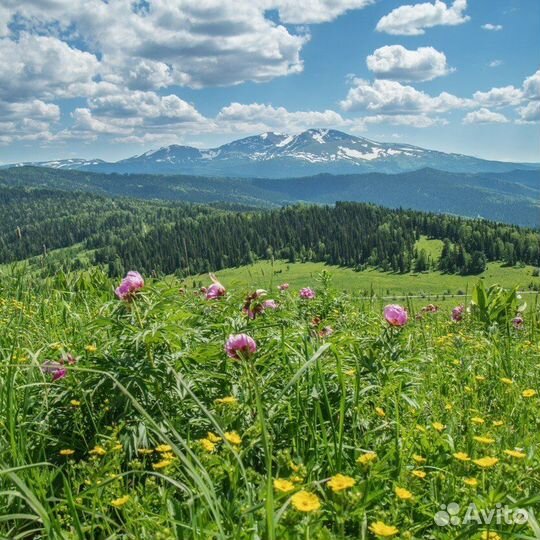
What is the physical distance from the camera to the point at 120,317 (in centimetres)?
407

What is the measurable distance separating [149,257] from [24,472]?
19117 cm

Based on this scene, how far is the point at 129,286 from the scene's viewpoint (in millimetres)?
3896

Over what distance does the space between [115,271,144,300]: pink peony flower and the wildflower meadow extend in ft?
0.04

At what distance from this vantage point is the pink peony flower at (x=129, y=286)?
3.89 m

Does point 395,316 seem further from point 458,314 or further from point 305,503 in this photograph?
point 458,314

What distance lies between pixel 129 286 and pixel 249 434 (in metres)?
1.47

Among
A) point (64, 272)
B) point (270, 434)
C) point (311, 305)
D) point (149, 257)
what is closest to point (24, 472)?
point (270, 434)

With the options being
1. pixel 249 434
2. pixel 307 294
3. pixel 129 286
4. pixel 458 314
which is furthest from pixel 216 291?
pixel 458 314

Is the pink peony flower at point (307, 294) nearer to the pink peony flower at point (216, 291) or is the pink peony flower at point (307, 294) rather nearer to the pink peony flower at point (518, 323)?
the pink peony flower at point (518, 323)

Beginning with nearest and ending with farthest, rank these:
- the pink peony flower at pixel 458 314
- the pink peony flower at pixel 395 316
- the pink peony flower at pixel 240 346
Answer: the pink peony flower at pixel 240 346
the pink peony flower at pixel 395 316
the pink peony flower at pixel 458 314

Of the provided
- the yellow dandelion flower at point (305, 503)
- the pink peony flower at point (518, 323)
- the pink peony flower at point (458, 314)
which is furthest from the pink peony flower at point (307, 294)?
the yellow dandelion flower at point (305, 503)

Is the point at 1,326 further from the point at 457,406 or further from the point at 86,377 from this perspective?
the point at 457,406

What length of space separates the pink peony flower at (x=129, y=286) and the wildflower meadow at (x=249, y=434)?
1cm

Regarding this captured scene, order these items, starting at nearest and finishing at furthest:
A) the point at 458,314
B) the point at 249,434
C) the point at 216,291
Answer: the point at 249,434 → the point at 216,291 → the point at 458,314
